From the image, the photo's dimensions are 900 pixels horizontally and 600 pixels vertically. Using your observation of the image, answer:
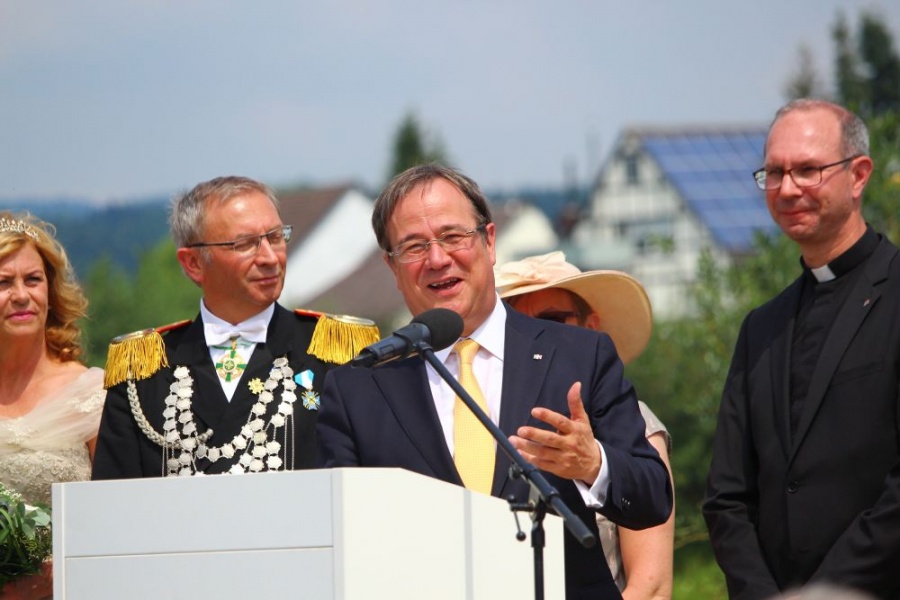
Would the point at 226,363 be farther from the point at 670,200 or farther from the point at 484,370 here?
the point at 670,200

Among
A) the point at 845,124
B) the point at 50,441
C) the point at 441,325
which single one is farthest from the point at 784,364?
the point at 50,441

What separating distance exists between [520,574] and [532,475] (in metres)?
0.29

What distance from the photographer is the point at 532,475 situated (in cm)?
305

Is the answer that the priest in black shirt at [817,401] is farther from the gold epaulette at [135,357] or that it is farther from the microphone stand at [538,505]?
the gold epaulette at [135,357]

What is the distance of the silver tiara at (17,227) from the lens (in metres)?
5.52

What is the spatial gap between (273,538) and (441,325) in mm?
746

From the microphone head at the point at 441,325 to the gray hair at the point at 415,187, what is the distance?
818 millimetres

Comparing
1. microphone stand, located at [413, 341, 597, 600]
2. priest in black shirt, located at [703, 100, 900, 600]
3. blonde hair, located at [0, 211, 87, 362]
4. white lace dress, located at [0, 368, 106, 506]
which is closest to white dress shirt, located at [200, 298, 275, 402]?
white lace dress, located at [0, 368, 106, 506]

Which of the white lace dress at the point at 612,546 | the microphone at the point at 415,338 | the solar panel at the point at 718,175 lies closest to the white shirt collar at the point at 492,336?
the microphone at the point at 415,338

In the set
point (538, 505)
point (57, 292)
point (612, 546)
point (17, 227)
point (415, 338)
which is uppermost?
point (17, 227)

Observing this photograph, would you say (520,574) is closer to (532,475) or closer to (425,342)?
(532,475)

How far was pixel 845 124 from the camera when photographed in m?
4.77

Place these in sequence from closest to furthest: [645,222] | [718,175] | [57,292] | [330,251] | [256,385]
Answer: [256,385], [57,292], [718,175], [330,251], [645,222]

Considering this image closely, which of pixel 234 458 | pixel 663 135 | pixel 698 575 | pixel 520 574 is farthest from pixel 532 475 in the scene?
pixel 663 135
